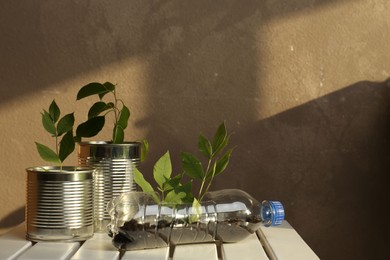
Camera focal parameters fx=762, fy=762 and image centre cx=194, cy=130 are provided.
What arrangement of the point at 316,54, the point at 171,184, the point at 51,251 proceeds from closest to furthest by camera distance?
the point at 51,251 < the point at 171,184 < the point at 316,54

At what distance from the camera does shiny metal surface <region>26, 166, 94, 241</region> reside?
146cm

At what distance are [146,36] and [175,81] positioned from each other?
148 mm

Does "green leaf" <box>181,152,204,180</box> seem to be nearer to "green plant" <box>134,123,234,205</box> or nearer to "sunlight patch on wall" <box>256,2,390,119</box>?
"green plant" <box>134,123,234,205</box>

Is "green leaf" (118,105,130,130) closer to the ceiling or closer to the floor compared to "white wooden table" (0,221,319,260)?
closer to the ceiling

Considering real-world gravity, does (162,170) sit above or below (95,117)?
below

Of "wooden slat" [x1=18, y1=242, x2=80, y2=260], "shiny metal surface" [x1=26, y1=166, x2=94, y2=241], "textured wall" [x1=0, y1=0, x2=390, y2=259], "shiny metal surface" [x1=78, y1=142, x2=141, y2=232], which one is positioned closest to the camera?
"wooden slat" [x1=18, y1=242, x2=80, y2=260]

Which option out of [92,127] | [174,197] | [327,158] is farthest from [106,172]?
[327,158]

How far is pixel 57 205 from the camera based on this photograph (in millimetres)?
1456

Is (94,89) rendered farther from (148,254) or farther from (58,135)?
(148,254)

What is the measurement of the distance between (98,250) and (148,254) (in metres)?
0.10

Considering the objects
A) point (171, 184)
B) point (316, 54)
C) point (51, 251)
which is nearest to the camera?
point (51, 251)

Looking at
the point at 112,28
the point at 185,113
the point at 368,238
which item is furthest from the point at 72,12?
the point at 368,238

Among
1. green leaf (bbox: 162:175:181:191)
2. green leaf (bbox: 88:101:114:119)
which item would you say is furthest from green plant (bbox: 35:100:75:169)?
green leaf (bbox: 162:175:181:191)

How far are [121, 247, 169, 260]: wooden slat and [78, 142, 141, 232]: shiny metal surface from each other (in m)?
0.22
